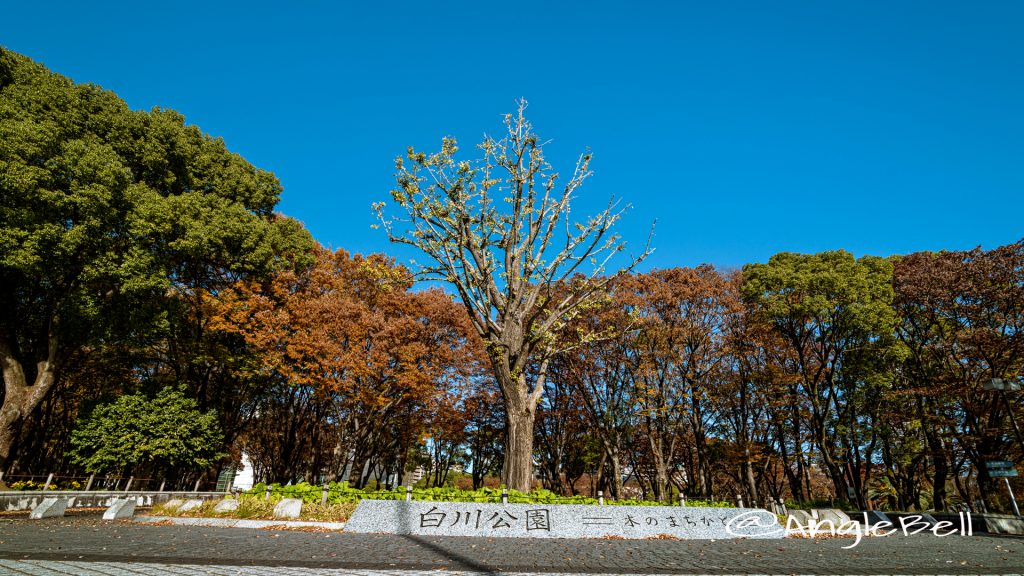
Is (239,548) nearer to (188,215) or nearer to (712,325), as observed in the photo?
(188,215)

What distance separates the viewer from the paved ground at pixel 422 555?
5.33 meters

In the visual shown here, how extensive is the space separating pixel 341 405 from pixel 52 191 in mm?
11592

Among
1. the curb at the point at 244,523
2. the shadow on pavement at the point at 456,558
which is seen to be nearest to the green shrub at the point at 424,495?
the curb at the point at 244,523

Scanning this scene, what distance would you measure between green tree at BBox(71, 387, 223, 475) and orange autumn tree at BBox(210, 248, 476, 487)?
9.41 ft

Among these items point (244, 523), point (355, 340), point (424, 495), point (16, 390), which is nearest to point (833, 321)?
point (424, 495)

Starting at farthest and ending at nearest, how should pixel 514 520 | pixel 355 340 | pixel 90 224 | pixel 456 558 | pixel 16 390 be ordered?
pixel 355 340 → pixel 16 390 → pixel 90 224 → pixel 514 520 → pixel 456 558

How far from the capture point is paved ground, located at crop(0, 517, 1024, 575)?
17.5 feet

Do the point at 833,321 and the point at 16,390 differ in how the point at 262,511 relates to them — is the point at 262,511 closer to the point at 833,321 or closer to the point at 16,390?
the point at 16,390

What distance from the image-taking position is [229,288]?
17922mm

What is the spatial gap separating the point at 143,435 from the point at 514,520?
1281 cm

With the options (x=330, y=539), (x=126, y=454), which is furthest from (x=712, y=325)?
(x=126, y=454)

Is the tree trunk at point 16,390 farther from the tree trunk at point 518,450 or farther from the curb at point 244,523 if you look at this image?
the tree trunk at point 518,450

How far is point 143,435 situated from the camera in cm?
1521

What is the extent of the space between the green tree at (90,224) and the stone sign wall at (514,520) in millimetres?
10158
